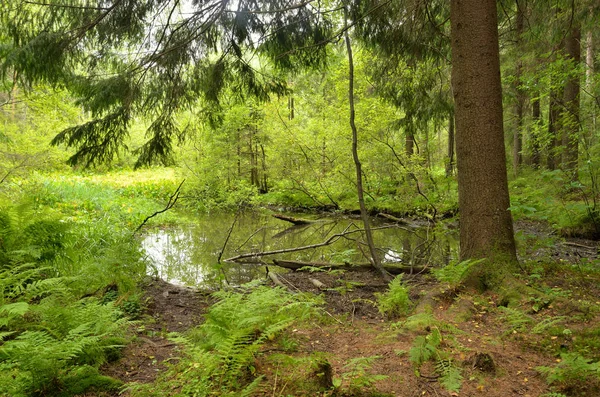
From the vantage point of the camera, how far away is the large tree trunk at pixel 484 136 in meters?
3.87

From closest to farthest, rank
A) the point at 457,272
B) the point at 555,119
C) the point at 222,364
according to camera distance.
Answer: the point at 222,364 < the point at 457,272 < the point at 555,119

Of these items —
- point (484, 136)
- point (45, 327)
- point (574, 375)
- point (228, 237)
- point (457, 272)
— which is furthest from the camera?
point (228, 237)

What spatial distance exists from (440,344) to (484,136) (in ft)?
7.35

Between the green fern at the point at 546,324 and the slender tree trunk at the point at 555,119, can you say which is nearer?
the green fern at the point at 546,324

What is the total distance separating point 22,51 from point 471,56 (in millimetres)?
5437

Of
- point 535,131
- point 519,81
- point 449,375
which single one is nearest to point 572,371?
point 449,375

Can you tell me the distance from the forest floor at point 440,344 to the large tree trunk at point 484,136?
1.73 feet

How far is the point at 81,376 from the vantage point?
8.09 feet

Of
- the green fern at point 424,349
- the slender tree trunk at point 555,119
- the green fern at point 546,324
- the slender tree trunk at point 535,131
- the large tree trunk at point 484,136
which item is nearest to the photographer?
the green fern at point 424,349

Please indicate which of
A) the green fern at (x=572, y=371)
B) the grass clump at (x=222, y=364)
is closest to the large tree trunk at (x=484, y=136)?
the green fern at (x=572, y=371)

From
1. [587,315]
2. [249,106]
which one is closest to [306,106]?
[249,106]

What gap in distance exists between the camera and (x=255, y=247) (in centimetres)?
921

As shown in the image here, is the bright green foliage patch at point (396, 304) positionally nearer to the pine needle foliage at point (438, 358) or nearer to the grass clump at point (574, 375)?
the pine needle foliage at point (438, 358)

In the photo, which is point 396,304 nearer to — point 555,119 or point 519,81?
point 555,119
